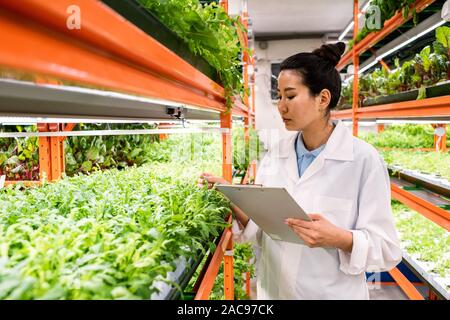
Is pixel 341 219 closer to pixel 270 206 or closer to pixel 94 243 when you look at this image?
pixel 270 206

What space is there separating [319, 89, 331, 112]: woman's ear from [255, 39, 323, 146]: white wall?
10065 millimetres

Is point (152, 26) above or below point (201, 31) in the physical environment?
below

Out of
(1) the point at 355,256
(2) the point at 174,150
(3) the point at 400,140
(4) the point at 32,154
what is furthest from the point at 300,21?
(1) the point at 355,256

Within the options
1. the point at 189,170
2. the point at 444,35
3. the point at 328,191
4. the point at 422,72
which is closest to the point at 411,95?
the point at 422,72

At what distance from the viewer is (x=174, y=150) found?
3.95m

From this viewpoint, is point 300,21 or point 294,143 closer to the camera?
point 294,143

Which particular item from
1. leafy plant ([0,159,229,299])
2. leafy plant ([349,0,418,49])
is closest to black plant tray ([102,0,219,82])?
leafy plant ([0,159,229,299])

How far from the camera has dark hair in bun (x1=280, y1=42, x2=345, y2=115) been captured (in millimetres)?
1948

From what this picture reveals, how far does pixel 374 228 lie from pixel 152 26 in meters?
1.38

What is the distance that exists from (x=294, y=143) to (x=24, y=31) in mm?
1817

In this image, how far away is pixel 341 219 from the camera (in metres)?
1.93

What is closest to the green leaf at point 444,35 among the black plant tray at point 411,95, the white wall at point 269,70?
the black plant tray at point 411,95
